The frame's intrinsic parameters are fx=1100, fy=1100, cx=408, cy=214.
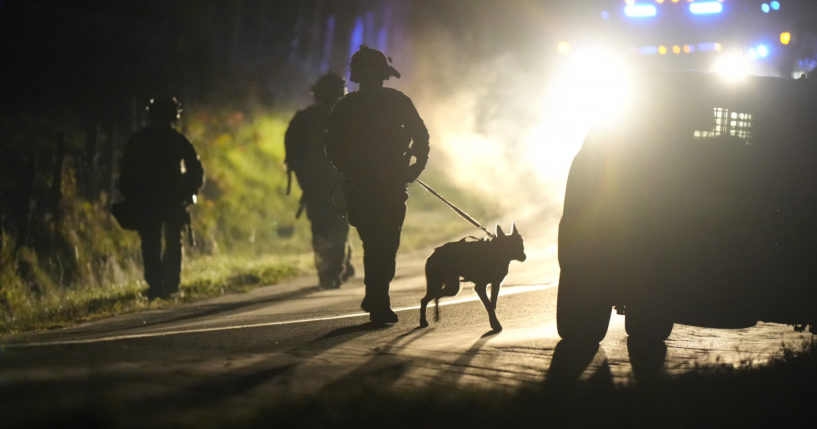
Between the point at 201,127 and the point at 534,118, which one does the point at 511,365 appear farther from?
the point at 534,118

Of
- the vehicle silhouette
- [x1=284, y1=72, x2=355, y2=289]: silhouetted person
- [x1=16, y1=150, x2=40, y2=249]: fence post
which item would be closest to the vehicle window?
the vehicle silhouette

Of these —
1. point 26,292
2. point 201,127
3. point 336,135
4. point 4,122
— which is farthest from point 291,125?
point 201,127

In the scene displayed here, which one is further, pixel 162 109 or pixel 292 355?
pixel 162 109

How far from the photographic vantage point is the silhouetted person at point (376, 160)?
933 centimetres

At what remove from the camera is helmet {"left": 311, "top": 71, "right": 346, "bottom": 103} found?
13.9 metres

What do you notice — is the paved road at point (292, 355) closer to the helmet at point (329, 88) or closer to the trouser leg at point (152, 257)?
the trouser leg at point (152, 257)

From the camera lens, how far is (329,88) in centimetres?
1396

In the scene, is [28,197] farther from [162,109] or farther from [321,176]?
[321,176]

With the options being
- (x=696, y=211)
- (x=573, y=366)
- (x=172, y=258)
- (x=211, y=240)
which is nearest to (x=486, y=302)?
(x=573, y=366)

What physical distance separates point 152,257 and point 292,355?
592 centimetres

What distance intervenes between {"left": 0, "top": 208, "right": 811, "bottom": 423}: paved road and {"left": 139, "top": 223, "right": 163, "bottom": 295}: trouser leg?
3.47 ft

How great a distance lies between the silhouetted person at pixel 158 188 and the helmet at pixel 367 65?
4034 millimetres

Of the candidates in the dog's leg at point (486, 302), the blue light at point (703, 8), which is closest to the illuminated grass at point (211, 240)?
the dog's leg at point (486, 302)

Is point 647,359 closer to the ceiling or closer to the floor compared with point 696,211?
closer to the floor
